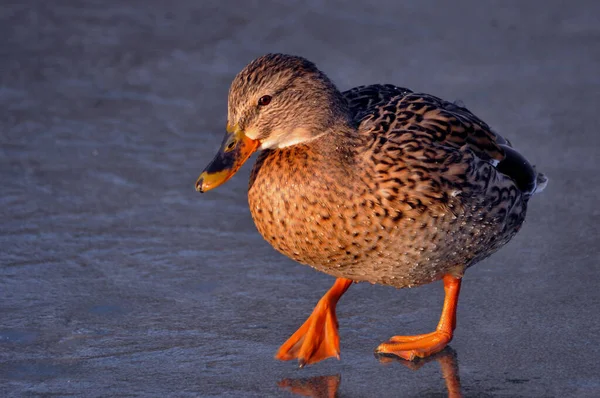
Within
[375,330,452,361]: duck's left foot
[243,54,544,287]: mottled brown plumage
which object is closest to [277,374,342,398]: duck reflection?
[375,330,452,361]: duck's left foot

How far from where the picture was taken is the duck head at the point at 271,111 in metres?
4.11

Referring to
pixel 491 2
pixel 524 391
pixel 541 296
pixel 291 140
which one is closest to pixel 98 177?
pixel 291 140

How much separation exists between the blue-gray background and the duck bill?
708 millimetres

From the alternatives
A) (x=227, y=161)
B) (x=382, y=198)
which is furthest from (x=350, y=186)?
(x=227, y=161)

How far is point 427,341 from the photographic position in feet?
13.9

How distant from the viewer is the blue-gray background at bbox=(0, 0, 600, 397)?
4.12 m

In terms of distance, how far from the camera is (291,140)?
4230 millimetres

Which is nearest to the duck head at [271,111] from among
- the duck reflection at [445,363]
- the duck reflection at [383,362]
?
the duck reflection at [383,362]

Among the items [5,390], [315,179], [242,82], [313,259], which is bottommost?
[5,390]

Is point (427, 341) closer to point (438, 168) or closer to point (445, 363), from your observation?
point (445, 363)

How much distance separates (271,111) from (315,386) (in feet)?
3.65

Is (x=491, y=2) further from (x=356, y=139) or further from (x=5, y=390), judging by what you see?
(x=5, y=390)

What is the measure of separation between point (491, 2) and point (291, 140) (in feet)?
16.3

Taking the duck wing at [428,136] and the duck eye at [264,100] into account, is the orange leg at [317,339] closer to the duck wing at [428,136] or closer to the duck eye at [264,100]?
the duck wing at [428,136]
